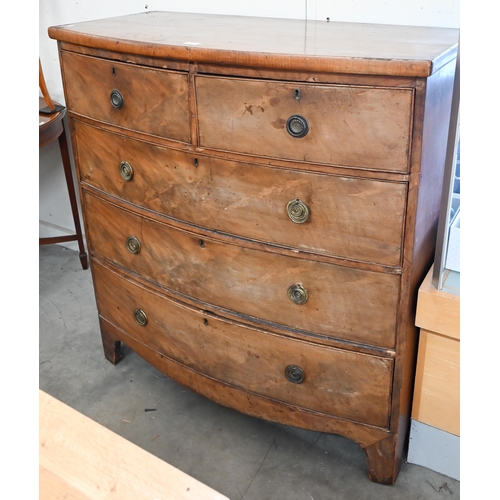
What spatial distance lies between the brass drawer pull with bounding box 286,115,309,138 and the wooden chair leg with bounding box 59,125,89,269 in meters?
1.78

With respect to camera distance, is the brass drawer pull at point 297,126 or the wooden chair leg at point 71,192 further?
the wooden chair leg at point 71,192

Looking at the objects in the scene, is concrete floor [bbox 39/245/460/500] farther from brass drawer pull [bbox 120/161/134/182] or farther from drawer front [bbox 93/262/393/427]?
brass drawer pull [bbox 120/161/134/182]

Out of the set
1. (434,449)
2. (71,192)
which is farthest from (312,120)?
(71,192)

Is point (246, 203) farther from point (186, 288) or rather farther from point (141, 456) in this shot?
point (141, 456)

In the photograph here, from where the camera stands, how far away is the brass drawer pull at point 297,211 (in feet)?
4.70

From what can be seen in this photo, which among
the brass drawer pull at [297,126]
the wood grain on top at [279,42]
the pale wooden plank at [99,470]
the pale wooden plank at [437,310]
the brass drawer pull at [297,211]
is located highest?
the wood grain on top at [279,42]

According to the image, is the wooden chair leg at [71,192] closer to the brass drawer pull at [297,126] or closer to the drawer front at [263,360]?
the drawer front at [263,360]

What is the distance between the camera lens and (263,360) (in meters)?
1.72

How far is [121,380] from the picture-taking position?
2275mm

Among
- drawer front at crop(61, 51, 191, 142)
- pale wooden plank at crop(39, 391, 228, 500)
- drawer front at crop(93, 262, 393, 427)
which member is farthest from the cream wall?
pale wooden plank at crop(39, 391, 228, 500)

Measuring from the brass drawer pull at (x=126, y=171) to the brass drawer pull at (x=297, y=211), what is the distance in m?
0.55

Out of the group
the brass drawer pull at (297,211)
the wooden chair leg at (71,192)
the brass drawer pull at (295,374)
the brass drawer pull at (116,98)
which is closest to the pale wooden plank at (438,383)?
the brass drawer pull at (295,374)

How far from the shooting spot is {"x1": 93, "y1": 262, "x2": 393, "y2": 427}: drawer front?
1.60m

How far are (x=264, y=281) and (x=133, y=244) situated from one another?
51cm
